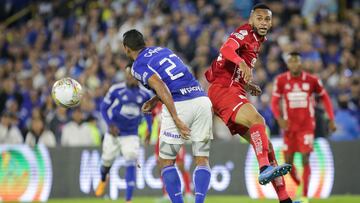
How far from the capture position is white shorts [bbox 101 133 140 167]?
1492 cm

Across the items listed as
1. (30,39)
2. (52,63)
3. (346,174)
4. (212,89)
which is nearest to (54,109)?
(52,63)

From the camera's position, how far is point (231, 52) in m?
10.4

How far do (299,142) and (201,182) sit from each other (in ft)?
15.1

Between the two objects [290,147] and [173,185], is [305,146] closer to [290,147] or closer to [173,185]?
[290,147]

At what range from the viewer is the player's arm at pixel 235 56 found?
393 inches

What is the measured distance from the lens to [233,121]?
10.7 meters

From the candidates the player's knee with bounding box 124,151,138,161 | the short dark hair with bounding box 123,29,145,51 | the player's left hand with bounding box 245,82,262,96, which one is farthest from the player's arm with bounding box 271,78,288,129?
the short dark hair with bounding box 123,29,145,51

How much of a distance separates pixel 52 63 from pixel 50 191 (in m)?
5.33

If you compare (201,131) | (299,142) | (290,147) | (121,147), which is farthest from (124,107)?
(201,131)

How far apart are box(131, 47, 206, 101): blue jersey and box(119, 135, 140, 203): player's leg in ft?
13.3

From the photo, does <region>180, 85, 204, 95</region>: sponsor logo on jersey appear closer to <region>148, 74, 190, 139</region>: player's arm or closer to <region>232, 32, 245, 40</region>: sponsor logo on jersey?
<region>148, 74, 190, 139</region>: player's arm

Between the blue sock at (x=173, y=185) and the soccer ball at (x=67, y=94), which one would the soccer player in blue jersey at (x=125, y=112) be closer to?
the soccer ball at (x=67, y=94)

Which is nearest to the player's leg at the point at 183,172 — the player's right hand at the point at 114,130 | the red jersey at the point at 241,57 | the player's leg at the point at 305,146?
the player's right hand at the point at 114,130

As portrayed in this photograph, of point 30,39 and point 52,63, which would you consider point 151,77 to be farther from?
point 30,39
